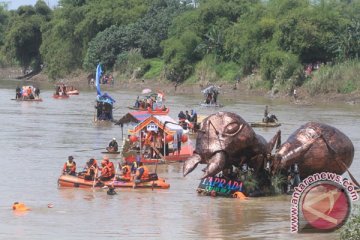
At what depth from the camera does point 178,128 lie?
3238cm

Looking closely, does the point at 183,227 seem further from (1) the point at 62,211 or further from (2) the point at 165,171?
(2) the point at 165,171

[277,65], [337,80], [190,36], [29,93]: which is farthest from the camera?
[190,36]

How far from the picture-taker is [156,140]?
32.7 metres

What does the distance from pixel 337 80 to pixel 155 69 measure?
2771 cm

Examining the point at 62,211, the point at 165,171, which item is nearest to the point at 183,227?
the point at 62,211

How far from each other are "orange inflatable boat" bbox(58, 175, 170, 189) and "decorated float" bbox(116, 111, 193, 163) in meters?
4.26

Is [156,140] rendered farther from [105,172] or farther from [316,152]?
[316,152]

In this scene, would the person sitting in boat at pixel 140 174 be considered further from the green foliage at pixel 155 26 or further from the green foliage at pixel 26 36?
the green foliage at pixel 26 36

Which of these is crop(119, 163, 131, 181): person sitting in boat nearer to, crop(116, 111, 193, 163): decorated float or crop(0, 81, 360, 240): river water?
crop(0, 81, 360, 240): river water

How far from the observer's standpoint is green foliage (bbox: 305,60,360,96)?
225ft

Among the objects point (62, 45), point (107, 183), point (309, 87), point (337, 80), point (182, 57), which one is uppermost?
point (62, 45)

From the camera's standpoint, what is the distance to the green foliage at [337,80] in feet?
225

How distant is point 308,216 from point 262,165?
298 inches

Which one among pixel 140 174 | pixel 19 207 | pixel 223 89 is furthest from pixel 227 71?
pixel 19 207
